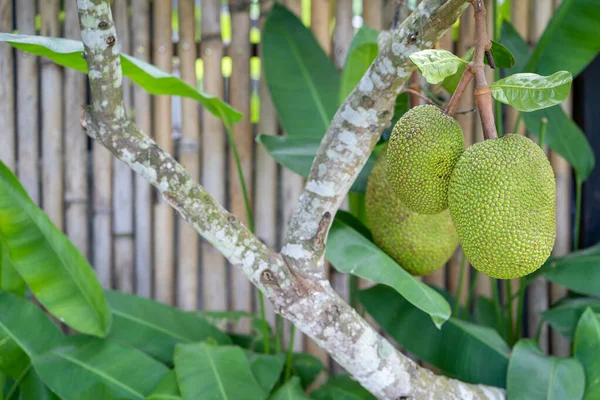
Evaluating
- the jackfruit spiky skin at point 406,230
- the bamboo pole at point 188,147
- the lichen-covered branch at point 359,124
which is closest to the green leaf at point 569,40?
the jackfruit spiky skin at point 406,230

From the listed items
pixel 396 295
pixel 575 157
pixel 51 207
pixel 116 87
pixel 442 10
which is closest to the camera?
pixel 442 10

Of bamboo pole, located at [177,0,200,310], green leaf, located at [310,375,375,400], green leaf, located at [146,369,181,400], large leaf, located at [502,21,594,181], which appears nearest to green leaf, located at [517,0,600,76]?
large leaf, located at [502,21,594,181]

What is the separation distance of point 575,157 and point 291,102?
2.44 ft

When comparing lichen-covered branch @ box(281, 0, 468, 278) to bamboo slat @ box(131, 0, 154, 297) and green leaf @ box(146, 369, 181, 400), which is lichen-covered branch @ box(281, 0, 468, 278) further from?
bamboo slat @ box(131, 0, 154, 297)

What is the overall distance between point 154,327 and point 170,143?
1.92ft

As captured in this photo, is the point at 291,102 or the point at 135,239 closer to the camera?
the point at 291,102

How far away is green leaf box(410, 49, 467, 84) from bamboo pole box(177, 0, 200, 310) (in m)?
1.06

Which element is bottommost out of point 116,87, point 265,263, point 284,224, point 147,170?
point 284,224

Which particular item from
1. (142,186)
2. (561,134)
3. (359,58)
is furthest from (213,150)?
(561,134)

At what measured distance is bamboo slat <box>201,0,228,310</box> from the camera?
5.01ft

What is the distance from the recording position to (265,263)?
2.67ft

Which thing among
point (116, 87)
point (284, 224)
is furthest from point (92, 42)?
point (284, 224)

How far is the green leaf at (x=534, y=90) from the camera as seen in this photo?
1.82ft

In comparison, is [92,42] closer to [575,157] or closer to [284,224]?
[284,224]
